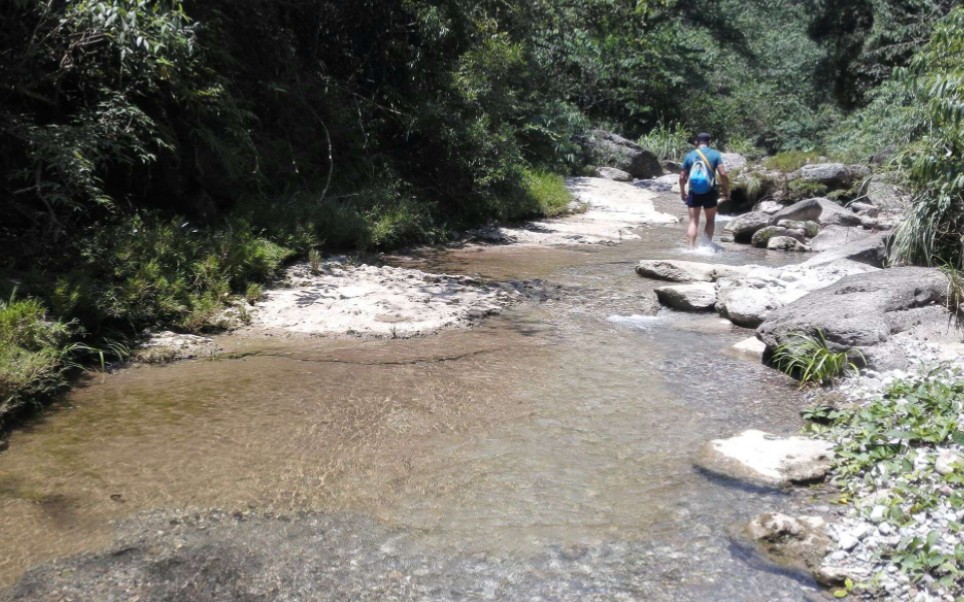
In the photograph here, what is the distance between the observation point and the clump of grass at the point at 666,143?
24.5 meters

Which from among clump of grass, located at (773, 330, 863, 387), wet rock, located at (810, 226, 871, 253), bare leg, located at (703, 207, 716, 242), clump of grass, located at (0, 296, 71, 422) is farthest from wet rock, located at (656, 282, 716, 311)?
clump of grass, located at (0, 296, 71, 422)

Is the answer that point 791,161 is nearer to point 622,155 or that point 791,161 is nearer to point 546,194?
point 622,155

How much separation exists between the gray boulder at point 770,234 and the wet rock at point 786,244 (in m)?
0.18

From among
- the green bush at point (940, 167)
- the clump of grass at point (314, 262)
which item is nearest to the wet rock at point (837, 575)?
the green bush at point (940, 167)

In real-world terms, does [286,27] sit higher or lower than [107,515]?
higher

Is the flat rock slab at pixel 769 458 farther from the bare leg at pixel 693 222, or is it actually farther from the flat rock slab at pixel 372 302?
the bare leg at pixel 693 222

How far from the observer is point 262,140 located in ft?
37.0

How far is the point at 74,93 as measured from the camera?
27.0ft

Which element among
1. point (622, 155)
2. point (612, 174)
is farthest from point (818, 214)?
point (622, 155)

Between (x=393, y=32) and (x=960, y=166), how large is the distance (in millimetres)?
8485

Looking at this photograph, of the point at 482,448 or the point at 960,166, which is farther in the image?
the point at 960,166

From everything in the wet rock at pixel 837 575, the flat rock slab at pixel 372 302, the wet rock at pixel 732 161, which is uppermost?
Result: the wet rock at pixel 732 161

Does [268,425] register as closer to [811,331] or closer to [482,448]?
[482,448]

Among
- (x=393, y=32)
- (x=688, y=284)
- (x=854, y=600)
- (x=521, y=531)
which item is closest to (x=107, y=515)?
(x=521, y=531)
